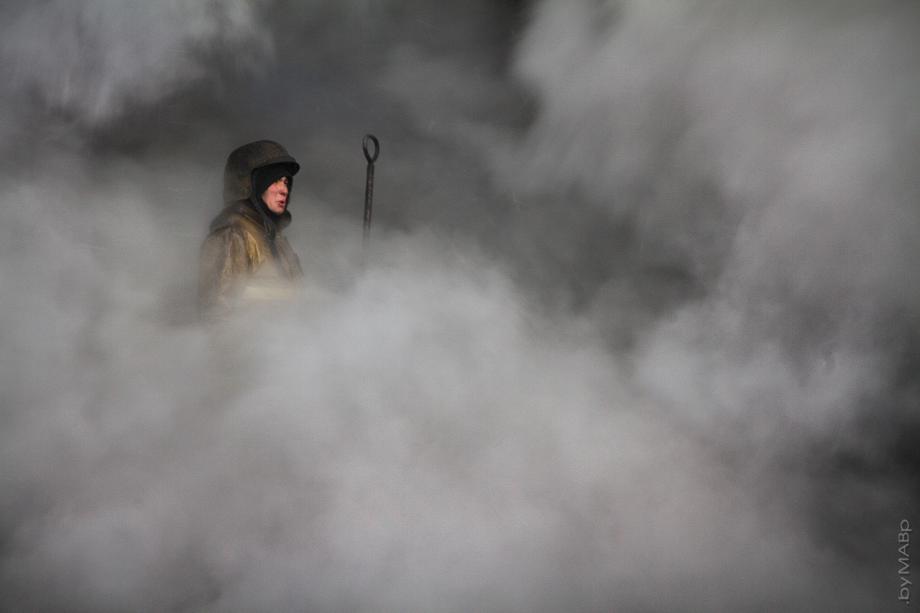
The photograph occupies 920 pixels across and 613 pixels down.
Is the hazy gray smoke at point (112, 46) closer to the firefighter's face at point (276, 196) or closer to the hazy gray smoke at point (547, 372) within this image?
the hazy gray smoke at point (547, 372)

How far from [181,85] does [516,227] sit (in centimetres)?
253

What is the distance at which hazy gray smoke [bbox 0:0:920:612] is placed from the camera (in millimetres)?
2652

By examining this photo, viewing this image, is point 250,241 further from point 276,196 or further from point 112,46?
point 112,46

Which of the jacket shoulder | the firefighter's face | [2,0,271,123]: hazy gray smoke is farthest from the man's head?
[2,0,271,123]: hazy gray smoke

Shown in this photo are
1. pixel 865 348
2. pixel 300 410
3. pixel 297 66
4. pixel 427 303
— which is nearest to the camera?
pixel 865 348

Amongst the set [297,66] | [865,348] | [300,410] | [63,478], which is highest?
[297,66]

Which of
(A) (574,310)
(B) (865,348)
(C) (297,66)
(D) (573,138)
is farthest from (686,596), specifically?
(C) (297,66)

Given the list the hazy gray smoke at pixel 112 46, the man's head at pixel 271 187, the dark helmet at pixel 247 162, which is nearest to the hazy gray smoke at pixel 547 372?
the hazy gray smoke at pixel 112 46

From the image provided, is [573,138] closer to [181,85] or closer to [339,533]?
[181,85]

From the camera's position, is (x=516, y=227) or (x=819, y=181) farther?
(x=516, y=227)

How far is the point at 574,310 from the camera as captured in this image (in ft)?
15.6

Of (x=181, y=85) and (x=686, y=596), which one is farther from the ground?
(x=181, y=85)

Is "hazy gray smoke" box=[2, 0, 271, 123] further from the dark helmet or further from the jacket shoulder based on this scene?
the jacket shoulder

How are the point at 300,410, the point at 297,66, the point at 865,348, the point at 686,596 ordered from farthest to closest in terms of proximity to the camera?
the point at 297,66 → the point at 300,410 → the point at 865,348 → the point at 686,596
